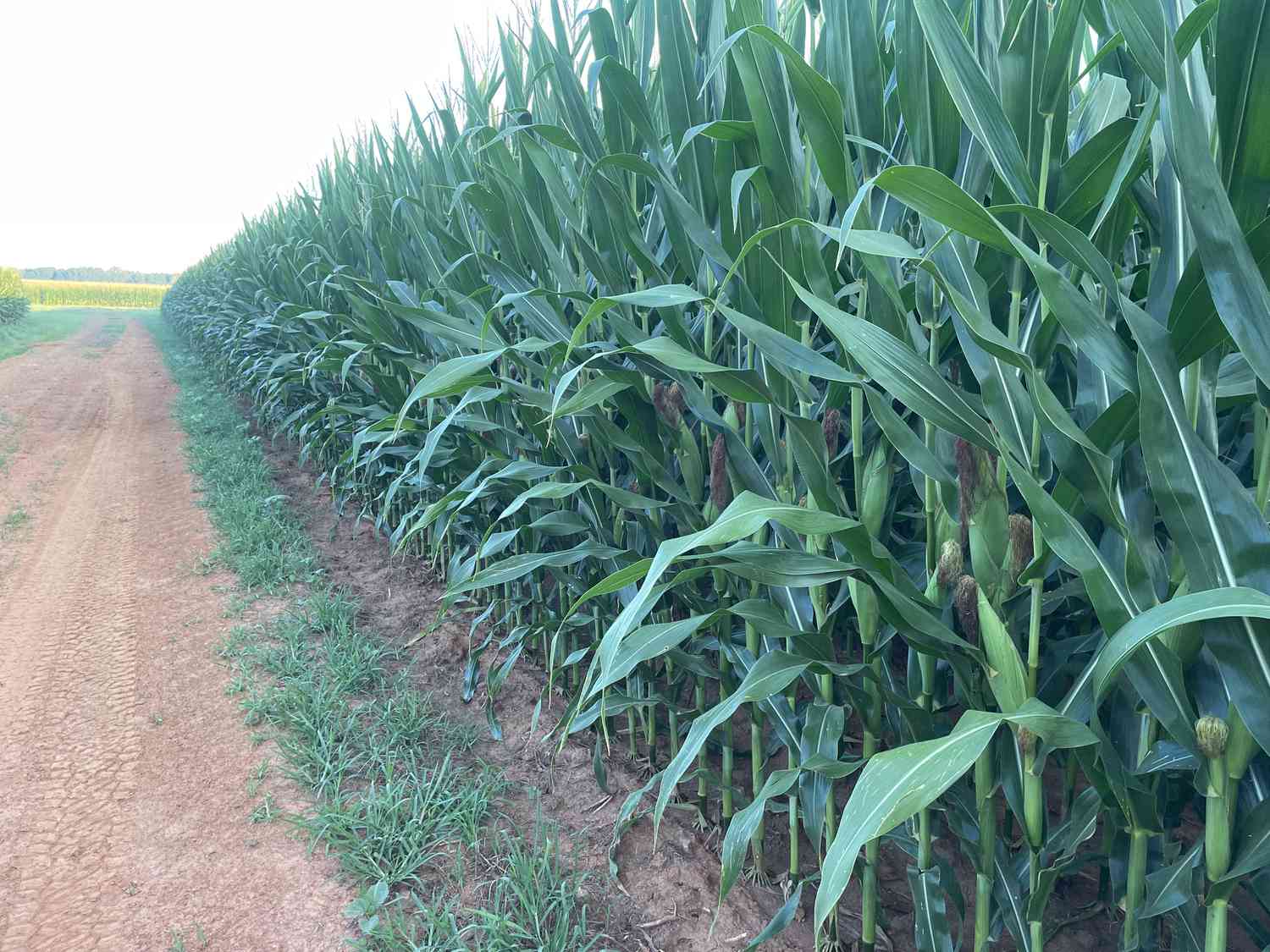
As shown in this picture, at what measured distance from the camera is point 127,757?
2.22 metres

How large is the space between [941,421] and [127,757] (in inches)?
97.1

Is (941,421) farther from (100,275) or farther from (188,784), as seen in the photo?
(100,275)

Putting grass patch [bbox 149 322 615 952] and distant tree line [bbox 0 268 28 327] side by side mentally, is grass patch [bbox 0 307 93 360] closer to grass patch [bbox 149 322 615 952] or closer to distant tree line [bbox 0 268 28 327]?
distant tree line [bbox 0 268 28 327]

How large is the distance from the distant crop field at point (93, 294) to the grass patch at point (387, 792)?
2035 inches

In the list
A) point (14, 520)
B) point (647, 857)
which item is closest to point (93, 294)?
point (14, 520)

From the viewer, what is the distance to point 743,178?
1.10 metres

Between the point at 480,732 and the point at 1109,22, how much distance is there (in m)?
2.23

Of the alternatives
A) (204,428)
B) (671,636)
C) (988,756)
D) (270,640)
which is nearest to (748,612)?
(671,636)

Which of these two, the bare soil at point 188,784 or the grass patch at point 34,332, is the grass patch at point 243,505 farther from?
the grass patch at point 34,332

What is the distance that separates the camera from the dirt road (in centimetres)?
165

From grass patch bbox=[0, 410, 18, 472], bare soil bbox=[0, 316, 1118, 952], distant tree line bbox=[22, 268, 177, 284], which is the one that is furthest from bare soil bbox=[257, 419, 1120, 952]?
distant tree line bbox=[22, 268, 177, 284]

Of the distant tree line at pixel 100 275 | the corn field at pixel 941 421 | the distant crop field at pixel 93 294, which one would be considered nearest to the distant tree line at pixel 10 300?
the distant crop field at pixel 93 294

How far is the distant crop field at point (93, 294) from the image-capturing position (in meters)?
46.5

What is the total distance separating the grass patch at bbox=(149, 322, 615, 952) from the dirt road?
82mm
